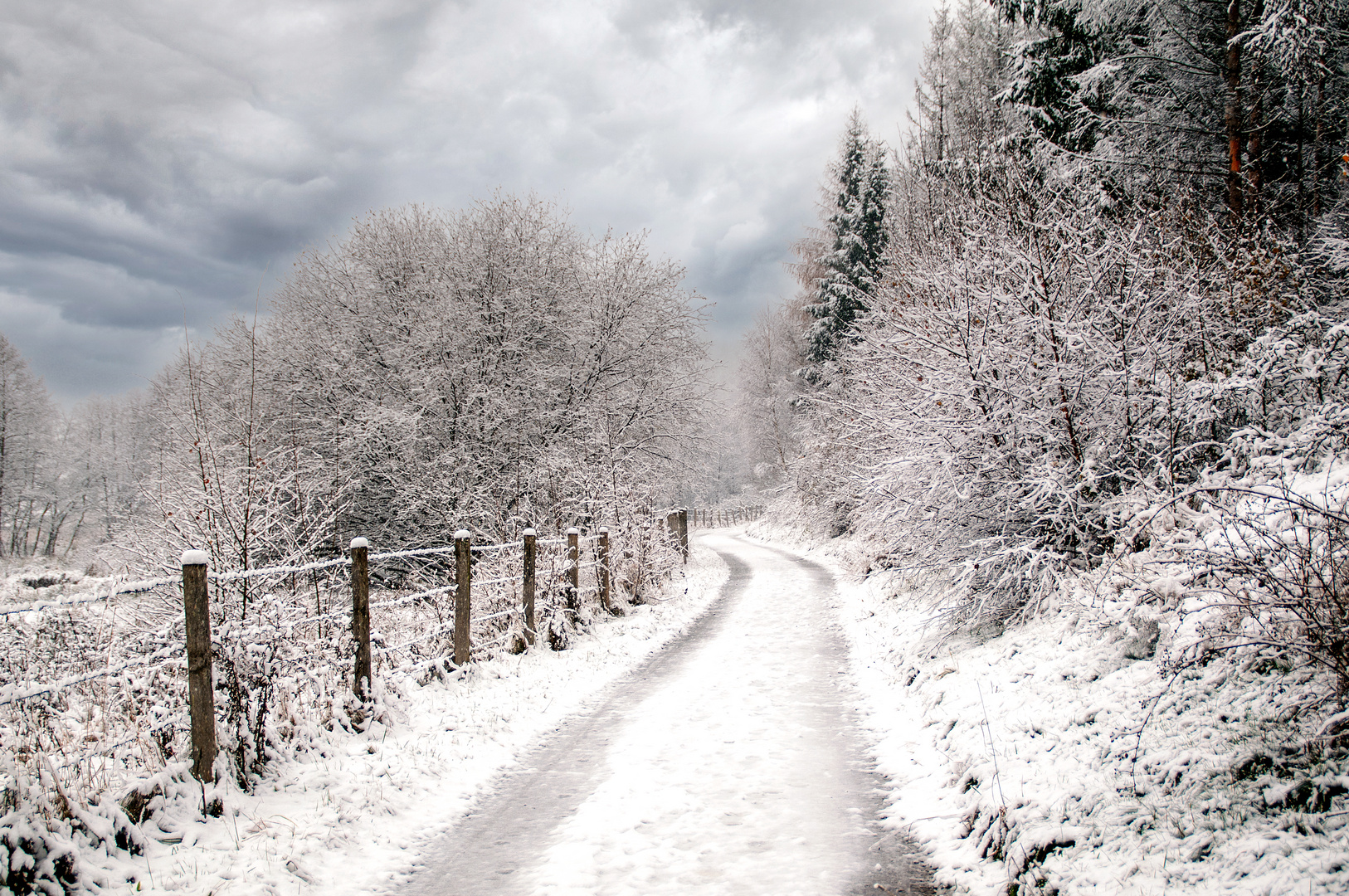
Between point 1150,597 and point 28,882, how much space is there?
602cm

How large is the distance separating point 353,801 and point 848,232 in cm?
2251

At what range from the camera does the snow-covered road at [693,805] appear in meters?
3.26

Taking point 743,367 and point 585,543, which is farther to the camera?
point 743,367

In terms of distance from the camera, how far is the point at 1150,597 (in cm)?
389

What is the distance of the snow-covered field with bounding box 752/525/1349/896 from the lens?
244 cm

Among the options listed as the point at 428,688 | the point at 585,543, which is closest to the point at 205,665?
the point at 428,688

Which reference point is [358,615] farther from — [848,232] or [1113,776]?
[848,232]

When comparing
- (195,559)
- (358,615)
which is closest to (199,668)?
(195,559)

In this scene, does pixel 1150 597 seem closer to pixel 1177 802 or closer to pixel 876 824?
pixel 1177 802

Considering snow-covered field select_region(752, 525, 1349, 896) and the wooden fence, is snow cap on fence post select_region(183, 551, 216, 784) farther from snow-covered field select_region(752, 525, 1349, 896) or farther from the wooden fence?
snow-covered field select_region(752, 525, 1349, 896)

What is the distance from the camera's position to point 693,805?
4043 mm

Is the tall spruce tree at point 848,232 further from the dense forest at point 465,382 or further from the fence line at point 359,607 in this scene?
the fence line at point 359,607

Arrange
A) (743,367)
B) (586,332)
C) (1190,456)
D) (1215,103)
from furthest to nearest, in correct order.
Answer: (743,367) < (586,332) < (1215,103) < (1190,456)

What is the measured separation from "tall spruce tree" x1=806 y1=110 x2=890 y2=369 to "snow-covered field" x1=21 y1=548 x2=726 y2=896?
18298mm
